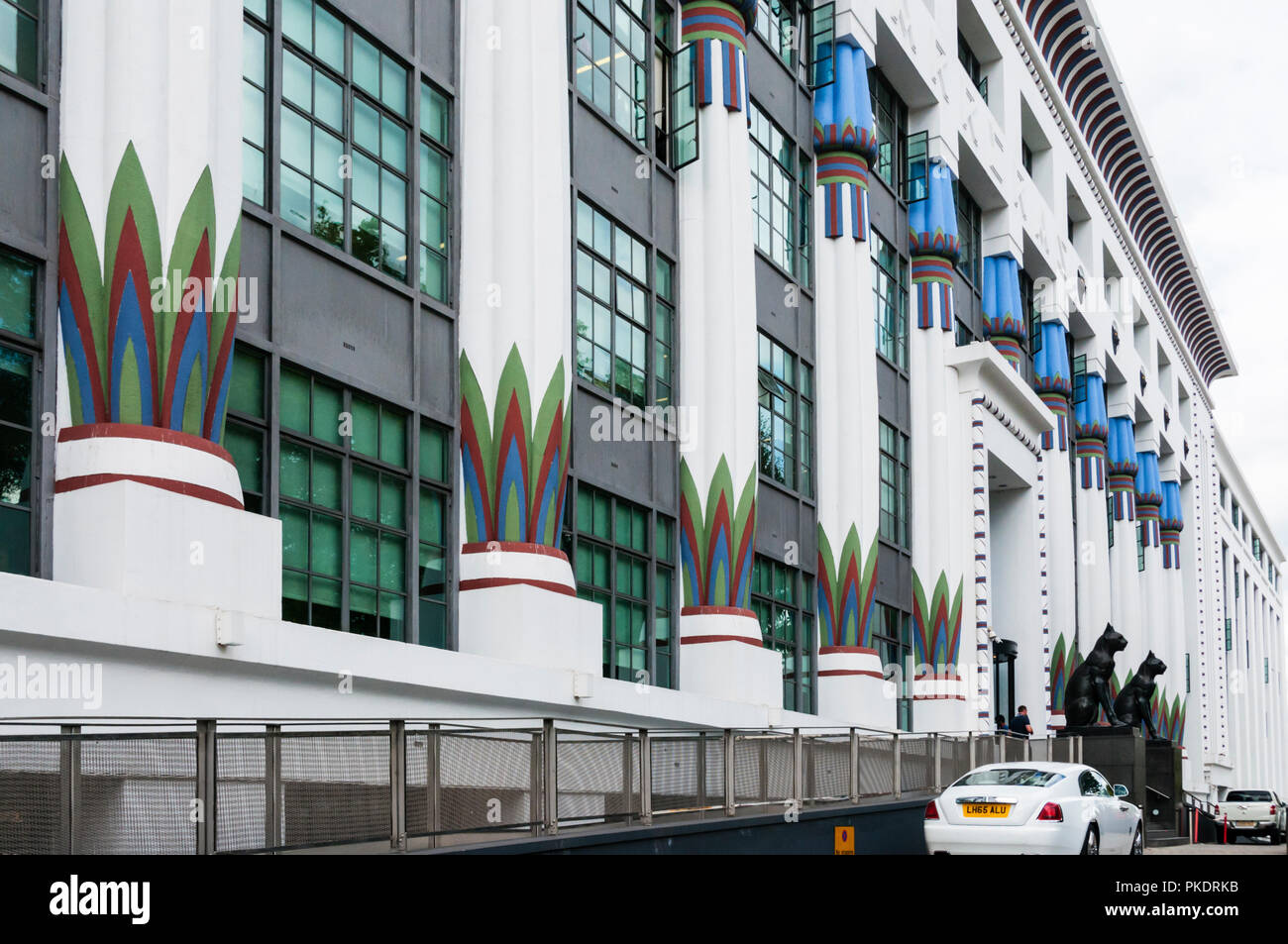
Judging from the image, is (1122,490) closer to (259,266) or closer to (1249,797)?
(1249,797)

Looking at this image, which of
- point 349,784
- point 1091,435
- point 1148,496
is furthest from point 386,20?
point 1148,496

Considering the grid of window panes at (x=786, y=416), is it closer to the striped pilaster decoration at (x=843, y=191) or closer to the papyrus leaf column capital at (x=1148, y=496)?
the striped pilaster decoration at (x=843, y=191)

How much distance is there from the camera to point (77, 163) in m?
15.2

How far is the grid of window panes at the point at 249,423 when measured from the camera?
687 inches

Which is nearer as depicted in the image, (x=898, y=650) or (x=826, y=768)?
(x=826, y=768)

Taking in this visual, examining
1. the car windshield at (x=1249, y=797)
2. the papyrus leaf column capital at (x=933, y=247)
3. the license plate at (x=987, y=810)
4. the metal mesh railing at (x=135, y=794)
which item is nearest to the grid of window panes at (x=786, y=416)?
the papyrus leaf column capital at (x=933, y=247)

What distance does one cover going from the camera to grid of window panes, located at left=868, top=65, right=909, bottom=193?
38.5 metres

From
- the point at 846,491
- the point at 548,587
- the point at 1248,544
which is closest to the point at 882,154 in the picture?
the point at 846,491

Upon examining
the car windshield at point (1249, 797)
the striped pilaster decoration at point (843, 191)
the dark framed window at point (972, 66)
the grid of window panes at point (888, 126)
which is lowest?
the car windshield at point (1249, 797)

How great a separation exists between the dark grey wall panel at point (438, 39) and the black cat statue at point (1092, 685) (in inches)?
790

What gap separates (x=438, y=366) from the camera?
21.3 m

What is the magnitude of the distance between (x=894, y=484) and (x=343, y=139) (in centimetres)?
2128

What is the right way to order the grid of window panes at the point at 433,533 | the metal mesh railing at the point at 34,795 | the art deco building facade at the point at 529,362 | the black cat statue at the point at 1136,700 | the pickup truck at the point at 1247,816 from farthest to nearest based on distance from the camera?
Answer: the pickup truck at the point at 1247,816 → the black cat statue at the point at 1136,700 → the grid of window panes at the point at 433,533 → the art deco building facade at the point at 529,362 → the metal mesh railing at the point at 34,795
